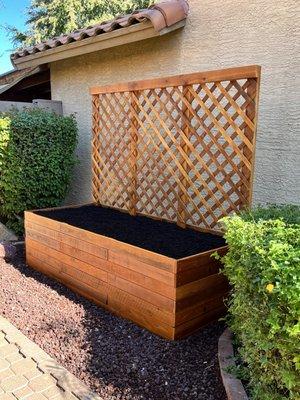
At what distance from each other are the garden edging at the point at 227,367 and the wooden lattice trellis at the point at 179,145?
147 cm

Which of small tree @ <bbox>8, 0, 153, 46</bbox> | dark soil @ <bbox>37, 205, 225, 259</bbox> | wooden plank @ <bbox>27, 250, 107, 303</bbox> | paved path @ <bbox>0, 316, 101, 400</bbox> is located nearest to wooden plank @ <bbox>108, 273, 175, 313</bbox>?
wooden plank @ <bbox>27, 250, 107, 303</bbox>

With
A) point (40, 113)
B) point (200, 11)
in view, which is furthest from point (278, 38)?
point (40, 113)

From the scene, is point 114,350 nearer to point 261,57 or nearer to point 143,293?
point 143,293

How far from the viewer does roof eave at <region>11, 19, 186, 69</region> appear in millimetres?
5031

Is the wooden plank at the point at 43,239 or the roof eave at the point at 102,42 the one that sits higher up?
the roof eave at the point at 102,42

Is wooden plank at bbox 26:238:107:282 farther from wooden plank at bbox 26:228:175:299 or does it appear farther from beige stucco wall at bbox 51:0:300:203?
beige stucco wall at bbox 51:0:300:203

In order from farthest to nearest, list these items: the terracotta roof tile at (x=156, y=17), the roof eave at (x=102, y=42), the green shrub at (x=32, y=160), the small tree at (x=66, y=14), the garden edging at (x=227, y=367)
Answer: the small tree at (x=66, y=14), the green shrub at (x=32, y=160), the roof eave at (x=102, y=42), the terracotta roof tile at (x=156, y=17), the garden edging at (x=227, y=367)

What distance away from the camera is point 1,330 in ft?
11.5

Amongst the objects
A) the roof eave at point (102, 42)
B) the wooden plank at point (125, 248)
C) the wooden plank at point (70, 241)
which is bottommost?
the wooden plank at point (70, 241)

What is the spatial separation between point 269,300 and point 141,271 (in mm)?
1696

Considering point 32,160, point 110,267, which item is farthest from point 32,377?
point 32,160

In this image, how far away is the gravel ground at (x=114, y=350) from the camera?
2.72 m

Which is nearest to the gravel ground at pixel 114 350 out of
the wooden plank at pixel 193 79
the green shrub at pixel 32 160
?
the green shrub at pixel 32 160

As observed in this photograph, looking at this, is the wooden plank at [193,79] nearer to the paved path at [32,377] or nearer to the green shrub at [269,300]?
the green shrub at [269,300]
